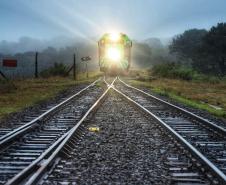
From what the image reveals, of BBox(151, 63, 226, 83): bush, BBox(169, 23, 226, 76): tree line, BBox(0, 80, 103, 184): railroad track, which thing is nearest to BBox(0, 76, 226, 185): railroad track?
BBox(0, 80, 103, 184): railroad track

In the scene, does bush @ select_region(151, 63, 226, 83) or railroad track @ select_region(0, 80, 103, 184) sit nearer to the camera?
railroad track @ select_region(0, 80, 103, 184)

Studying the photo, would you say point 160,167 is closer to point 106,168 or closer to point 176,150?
point 106,168

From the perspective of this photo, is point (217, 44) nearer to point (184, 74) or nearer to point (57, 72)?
point (184, 74)

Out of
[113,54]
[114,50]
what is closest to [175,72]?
[113,54]

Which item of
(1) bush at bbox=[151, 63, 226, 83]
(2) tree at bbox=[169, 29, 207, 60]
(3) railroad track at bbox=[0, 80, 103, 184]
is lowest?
(3) railroad track at bbox=[0, 80, 103, 184]

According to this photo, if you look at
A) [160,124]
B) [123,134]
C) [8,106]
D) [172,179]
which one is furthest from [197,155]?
[8,106]

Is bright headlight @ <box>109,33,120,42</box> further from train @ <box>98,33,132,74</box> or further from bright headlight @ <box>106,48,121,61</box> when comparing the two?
bright headlight @ <box>106,48,121,61</box>

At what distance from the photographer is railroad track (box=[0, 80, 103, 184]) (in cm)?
782

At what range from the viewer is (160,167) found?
7.84 m

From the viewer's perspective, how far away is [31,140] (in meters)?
10.2

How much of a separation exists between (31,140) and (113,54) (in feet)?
111

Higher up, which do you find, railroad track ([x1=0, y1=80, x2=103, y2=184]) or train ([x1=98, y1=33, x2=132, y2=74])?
train ([x1=98, y1=33, x2=132, y2=74])

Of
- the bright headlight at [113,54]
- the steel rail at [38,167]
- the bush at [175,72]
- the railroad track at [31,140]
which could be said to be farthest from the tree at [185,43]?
the steel rail at [38,167]

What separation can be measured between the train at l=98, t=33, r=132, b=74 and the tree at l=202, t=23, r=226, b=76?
25601 mm
